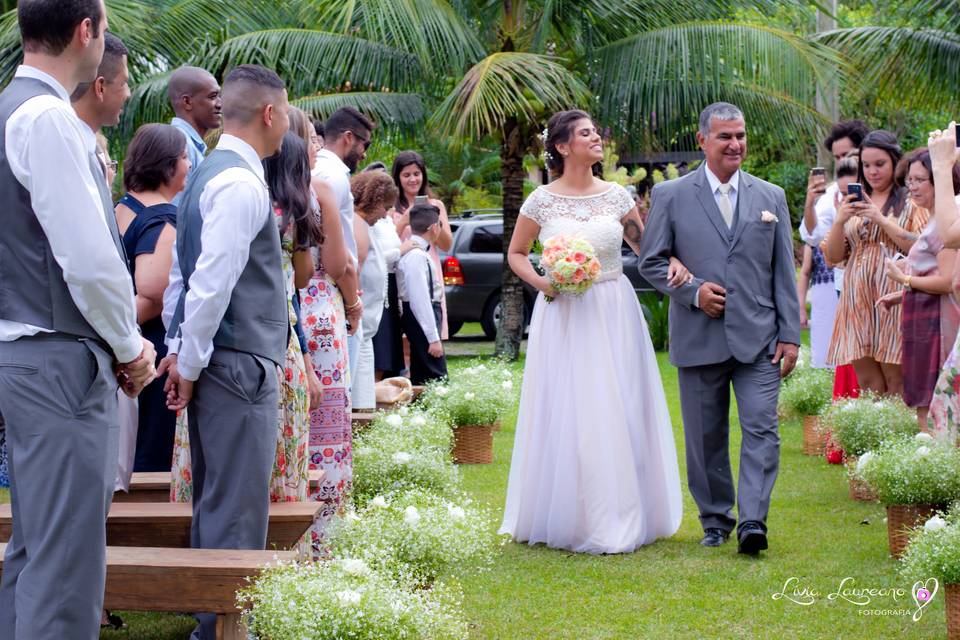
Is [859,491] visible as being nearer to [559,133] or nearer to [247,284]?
[559,133]

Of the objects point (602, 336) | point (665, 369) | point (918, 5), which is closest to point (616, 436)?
point (602, 336)

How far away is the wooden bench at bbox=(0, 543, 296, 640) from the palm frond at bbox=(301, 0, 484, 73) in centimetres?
1255

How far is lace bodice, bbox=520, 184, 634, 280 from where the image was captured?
6926 mm

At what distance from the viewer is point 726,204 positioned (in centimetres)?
666

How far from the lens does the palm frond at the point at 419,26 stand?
1612 cm

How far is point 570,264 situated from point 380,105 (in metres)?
11.5

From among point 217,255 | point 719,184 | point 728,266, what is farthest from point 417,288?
point 217,255

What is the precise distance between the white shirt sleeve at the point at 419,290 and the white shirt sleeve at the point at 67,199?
6814 millimetres

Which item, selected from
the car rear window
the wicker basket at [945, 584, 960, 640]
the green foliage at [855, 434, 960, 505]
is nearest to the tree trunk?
the car rear window

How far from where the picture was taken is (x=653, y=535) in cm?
686

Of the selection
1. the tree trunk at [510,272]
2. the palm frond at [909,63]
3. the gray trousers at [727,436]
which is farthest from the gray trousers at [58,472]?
the palm frond at [909,63]

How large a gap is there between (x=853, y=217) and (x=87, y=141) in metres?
6.19

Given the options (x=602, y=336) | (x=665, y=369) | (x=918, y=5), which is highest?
(x=918, y=5)

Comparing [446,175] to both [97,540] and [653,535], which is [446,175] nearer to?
Result: [653,535]
